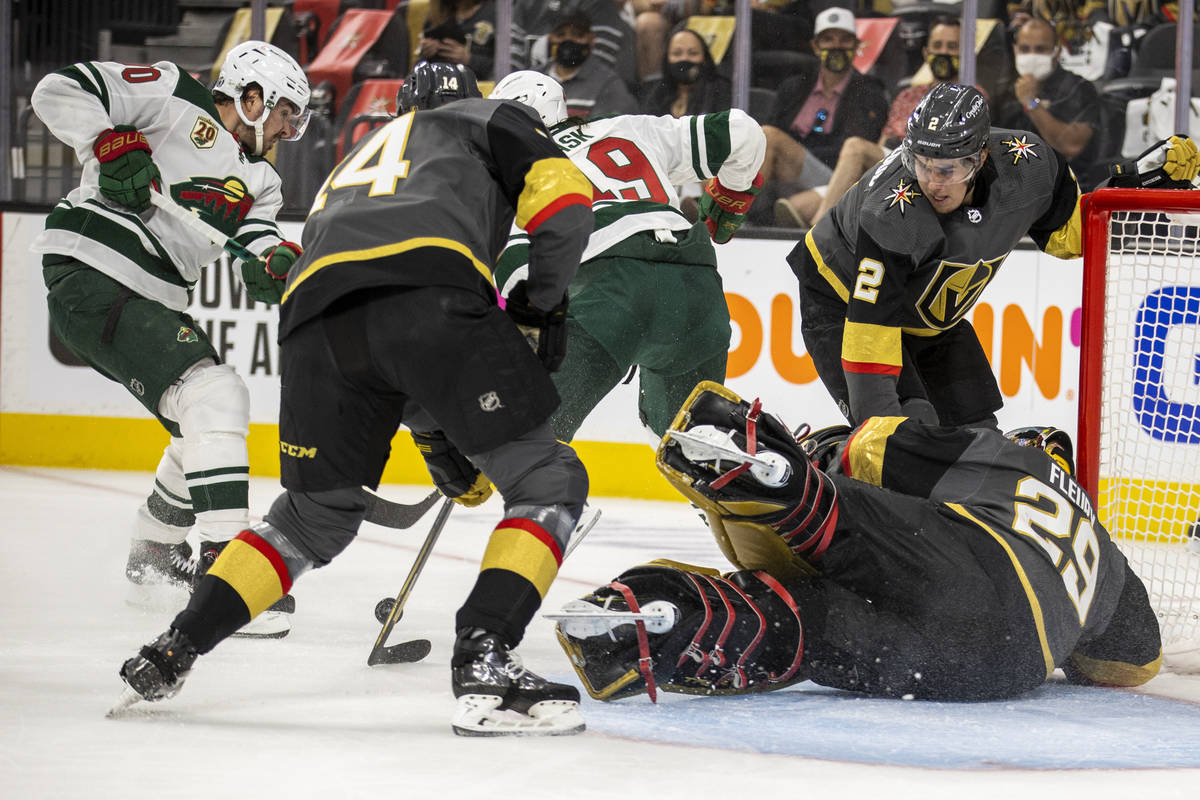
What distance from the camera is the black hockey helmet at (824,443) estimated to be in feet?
8.88

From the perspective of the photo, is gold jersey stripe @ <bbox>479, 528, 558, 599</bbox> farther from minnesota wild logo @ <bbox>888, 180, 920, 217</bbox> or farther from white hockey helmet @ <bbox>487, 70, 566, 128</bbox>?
white hockey helmet @ <bbox>487, 70, 566, 128</bbox>

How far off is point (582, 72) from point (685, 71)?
42 centimetres

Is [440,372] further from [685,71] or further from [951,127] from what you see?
[685,71]

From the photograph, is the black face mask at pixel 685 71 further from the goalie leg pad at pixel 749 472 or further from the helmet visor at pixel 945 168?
the goalie leg pad at pixel 749 472

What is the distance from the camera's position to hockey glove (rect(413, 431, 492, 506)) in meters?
2.44

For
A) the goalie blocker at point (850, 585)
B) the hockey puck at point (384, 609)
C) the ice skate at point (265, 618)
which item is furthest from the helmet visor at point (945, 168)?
the ice skate at point (265, 618)

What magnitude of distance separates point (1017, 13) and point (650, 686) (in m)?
4.40

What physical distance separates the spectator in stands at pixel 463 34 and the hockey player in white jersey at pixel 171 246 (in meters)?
2.74

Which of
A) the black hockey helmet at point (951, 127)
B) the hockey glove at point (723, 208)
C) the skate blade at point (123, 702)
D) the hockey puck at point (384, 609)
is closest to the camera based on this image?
the skate blade at point (123, 702)

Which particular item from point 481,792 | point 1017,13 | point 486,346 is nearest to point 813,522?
point 486,346

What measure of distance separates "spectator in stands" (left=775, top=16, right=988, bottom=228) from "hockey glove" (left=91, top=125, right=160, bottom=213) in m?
3.19

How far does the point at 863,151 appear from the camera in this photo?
5965mm

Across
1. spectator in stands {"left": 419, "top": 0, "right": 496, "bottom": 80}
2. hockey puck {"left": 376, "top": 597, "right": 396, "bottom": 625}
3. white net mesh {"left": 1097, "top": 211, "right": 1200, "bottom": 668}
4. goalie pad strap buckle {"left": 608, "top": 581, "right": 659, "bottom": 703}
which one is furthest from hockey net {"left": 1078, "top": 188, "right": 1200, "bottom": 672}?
spectator in stands {"left": 419, "top": 0, "right": 496, "bottom": 80}

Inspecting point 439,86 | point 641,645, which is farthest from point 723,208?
point 641,645
